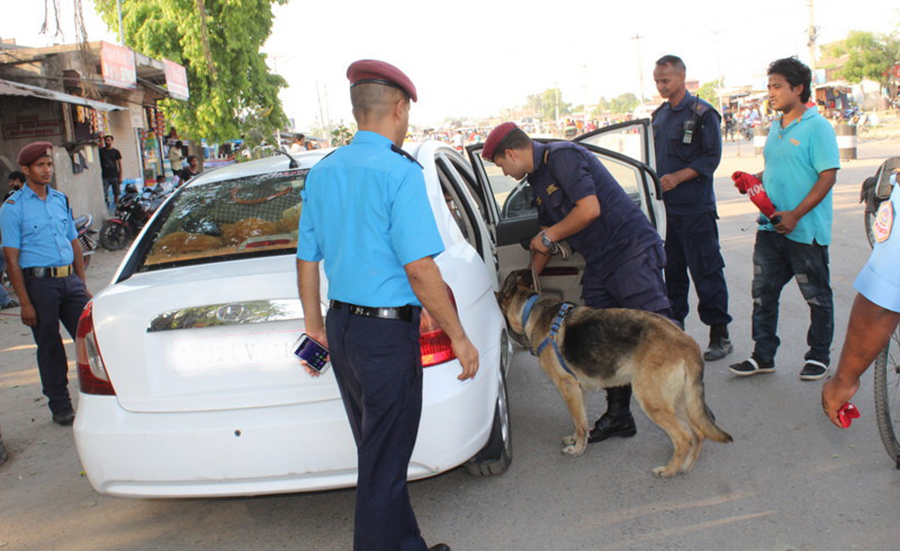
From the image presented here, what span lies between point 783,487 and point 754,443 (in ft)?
1.68

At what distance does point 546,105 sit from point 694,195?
16008cm

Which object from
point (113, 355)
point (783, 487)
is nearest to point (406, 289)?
point (113, 355)

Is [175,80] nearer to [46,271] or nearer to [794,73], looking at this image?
[46,271]

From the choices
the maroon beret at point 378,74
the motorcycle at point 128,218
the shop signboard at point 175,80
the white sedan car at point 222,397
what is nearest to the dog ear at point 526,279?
the white sedan car at point 222,397

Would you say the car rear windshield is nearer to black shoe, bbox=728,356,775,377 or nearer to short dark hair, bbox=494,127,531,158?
short dark hair, bbox=494,127,531,158

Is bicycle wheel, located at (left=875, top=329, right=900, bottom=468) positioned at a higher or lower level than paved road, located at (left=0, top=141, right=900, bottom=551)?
higher

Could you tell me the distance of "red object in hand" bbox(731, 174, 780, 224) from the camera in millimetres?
4590

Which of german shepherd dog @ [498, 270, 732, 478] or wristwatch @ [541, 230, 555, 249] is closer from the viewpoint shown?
german shepherd dog @ [498, 270, 732, 478]

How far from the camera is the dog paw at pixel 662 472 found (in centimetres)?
364

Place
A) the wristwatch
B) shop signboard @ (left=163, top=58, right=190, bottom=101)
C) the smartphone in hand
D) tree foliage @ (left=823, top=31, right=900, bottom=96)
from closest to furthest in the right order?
the smartphone in hand < the wristwatch < shop signboard @ (left=163, top=58, right=190, bottom=101) < tree foliage @ (left=823, top=31, right=900, bottom=96)

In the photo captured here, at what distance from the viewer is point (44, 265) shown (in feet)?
15.8

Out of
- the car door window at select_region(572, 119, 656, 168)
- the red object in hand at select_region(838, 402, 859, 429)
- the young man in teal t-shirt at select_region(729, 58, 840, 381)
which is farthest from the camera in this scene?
the car door window at select_region(572, 119, 656, 168)

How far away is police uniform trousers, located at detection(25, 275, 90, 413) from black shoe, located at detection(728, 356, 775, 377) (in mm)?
4346

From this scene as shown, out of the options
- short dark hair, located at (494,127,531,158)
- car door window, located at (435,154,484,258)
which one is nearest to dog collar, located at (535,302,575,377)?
car door window, located at (435,154,484,258)
